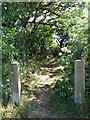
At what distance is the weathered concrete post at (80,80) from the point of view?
2693mm

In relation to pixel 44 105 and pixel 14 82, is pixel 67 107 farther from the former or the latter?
pixel 14 82

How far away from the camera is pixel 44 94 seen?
3574 millimetres

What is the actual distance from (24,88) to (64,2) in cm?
266

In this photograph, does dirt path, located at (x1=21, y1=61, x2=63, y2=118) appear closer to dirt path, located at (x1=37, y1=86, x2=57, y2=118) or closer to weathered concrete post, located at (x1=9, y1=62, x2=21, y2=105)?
dirt path, located at (x1=37, y1=86, x2=57, y2=118)

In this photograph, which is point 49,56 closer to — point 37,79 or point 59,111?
point 37,79

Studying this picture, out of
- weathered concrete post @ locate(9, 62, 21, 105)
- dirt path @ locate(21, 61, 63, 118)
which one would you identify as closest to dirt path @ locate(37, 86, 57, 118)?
dirt path @ locate(21, 61, 63, 118)

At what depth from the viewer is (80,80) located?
8.88 ft

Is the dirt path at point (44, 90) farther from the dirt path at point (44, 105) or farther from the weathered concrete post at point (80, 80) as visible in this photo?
the weathered concrete post at point (80, 80)

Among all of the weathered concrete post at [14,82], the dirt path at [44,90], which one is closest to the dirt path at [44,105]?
the dirt path at [44,90]

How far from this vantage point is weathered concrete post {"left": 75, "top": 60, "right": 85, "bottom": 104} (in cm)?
269

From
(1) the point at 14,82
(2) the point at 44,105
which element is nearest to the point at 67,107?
(2) the point at 44,105

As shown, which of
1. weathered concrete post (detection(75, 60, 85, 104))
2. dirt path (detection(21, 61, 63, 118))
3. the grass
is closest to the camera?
the grass

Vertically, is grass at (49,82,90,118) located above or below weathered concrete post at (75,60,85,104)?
below

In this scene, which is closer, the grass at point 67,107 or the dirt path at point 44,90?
the grass at point 67,107
